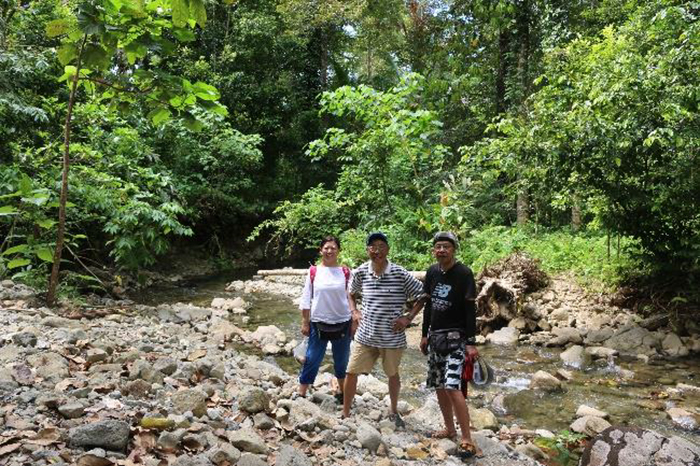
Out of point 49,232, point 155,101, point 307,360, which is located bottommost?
point 307,360

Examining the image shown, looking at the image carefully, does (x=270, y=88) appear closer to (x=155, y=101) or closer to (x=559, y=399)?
(x=559, y=399)

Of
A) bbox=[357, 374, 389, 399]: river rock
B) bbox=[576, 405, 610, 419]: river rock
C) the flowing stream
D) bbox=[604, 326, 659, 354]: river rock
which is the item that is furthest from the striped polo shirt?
bbox=[604, 326, 659, 354]: river rock

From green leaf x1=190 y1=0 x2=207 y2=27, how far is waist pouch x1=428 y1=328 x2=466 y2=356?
3.05 meters

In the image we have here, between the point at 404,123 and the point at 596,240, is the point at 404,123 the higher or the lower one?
the higher one

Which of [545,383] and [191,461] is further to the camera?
[545,383]

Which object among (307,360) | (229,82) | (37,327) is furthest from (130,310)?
(229,82)

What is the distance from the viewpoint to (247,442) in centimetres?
312

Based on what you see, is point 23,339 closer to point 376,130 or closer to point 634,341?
point 634,341

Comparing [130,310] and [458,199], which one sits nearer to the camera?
[130,310]

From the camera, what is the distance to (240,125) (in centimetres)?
2097

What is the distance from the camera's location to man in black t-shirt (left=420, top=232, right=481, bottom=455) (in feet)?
13.0

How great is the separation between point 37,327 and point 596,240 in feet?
36.2

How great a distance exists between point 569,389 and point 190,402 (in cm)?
483

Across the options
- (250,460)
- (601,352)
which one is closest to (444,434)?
(250,460)
